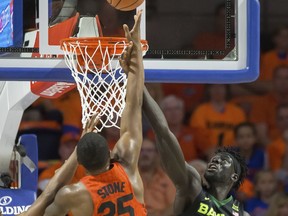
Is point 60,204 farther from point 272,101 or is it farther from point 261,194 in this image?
point 272,101

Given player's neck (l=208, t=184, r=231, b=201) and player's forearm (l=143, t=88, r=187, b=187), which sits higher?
player's forearm (l=143, t=88, r=187, b=187)

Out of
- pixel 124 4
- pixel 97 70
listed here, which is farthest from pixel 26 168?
pixel 124 4

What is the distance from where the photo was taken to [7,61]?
541 cm

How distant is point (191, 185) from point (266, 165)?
3.32m

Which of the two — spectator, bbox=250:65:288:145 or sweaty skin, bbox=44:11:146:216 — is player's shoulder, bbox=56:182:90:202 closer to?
sweaty skin, bbox=44:11:146:216

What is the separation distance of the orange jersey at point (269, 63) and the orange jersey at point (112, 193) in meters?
4.77

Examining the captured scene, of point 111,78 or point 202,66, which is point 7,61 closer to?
point 111,78

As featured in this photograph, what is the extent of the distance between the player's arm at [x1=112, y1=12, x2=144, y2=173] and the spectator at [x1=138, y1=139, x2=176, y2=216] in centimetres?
340

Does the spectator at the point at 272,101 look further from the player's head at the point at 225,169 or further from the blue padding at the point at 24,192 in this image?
the player's head at the point at 225,169

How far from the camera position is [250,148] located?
845 cm

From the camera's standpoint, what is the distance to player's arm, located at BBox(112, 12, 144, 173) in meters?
4.56

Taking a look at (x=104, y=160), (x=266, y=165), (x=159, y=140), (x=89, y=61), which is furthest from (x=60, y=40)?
(x=266, y=165)

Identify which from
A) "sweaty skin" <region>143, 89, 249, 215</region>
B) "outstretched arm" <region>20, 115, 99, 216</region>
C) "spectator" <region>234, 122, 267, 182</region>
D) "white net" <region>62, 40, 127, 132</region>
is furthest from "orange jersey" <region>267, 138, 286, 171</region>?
"outstretched arm" <region>20, 115, 99, 216</region>

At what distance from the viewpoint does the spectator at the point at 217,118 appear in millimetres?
8523
